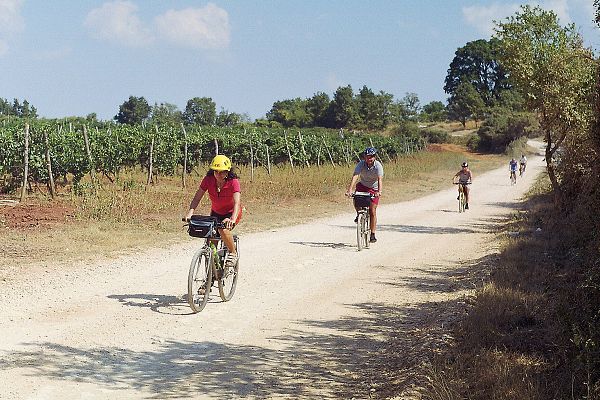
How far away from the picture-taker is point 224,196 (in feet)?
27.5

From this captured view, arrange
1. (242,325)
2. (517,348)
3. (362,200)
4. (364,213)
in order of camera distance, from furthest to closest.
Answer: (362,200) < (364,213) < (242,325) < (517,348)

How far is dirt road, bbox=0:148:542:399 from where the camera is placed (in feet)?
18.1

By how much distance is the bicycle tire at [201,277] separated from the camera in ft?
25.6

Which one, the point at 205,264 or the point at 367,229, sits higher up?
the point at 205,264

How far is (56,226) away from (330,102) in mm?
77056

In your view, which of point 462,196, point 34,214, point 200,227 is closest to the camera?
point 200,227

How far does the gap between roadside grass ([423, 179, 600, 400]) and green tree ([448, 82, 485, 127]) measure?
9034 cm

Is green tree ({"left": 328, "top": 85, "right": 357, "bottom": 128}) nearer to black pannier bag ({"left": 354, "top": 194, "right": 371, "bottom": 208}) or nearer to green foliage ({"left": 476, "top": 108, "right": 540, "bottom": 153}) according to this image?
green foliage ({"left": 476, "top": 108, "right": 540, "bottom": 153})

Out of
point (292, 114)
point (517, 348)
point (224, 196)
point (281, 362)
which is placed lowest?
point (281, 362)

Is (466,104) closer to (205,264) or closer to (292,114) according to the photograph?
(292,114)

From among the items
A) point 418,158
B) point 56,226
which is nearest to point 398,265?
point 56,226

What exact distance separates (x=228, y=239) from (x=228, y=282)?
778 mm

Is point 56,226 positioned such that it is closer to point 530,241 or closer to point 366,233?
point 366,233

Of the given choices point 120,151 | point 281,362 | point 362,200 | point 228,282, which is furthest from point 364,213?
point 120,151
